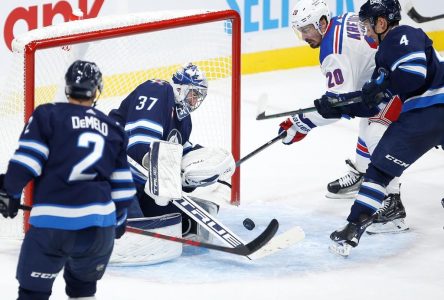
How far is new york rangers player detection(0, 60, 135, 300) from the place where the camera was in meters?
3.38

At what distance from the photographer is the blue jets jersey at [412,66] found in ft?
15.2

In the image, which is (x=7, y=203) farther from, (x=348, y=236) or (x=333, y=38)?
(x=333, y=38)

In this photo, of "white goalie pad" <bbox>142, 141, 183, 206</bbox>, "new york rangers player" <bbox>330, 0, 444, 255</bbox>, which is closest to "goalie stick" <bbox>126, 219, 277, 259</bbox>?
"white goalie pad" <bbox>142, 141, 183, 206</bbox>

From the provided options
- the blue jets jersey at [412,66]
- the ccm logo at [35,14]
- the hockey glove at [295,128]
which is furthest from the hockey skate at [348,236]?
the ccm logo at [35,14]

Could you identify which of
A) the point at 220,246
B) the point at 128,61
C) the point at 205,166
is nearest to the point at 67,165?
the point at 220,246

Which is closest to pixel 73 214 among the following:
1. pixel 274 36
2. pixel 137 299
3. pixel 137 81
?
pixel 137 299

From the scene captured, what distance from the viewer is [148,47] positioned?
21.0ft

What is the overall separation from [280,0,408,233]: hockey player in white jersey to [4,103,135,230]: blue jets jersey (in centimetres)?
183

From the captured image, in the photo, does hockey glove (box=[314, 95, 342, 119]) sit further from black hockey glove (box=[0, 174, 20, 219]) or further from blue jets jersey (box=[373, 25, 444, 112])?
black hockey glove (box=[0, 174, 20, 219])

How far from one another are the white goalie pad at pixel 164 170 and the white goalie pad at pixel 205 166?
221 mm

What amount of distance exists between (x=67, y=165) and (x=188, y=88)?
1.38 metres

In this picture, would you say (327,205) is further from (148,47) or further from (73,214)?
(73,214)

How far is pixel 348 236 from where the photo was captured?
4.76 m

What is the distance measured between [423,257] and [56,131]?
6.62 ft
